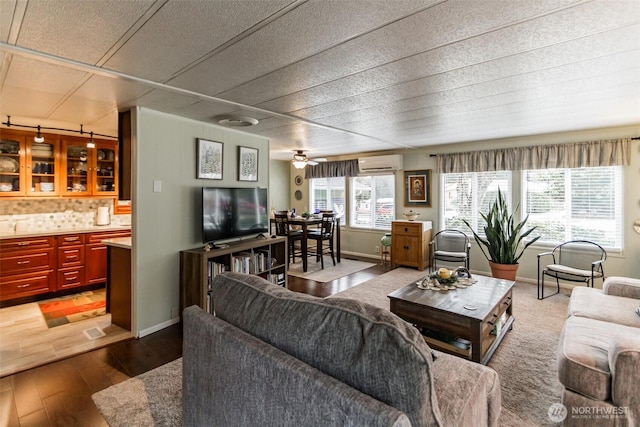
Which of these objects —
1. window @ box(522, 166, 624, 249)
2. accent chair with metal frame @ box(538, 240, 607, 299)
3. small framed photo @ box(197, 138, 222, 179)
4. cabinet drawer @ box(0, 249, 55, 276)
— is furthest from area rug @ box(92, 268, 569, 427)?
cabinet drawer @ box(0, 249, 55, 276)

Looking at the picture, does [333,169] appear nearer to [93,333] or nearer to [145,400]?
[93,333]

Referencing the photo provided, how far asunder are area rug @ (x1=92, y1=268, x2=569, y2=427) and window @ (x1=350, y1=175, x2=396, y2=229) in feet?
11.1

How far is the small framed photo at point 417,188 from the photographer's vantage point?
5.66 metres

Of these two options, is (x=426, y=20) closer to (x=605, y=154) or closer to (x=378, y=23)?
(x=378, y=23)

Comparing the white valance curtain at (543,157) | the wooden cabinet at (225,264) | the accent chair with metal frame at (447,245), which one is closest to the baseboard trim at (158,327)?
the wooden cabinet at (225,264)

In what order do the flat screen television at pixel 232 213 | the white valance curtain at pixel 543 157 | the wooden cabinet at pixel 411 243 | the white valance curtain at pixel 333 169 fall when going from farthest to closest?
the white valance curtain at pixel 333 169, the wooden cabinet at pixel 411 243, the white valance curtain at pixel 543 157, the flat screen television at pixel 232 213

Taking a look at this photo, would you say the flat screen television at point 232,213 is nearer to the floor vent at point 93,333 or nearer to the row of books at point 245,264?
the row of books at point 245,264

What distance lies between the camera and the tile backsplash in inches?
158

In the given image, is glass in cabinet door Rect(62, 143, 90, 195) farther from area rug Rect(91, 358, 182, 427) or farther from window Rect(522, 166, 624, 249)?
window Rect(522, 166, 624, 249)

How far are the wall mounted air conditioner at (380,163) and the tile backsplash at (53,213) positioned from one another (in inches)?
174

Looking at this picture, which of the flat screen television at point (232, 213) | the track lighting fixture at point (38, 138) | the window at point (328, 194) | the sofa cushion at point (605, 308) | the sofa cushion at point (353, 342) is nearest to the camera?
the sofa cushion at point (353, 342)

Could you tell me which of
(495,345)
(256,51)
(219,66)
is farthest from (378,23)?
(495,345)

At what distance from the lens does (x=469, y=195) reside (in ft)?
17.0

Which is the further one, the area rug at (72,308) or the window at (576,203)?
the window at (576,203)
